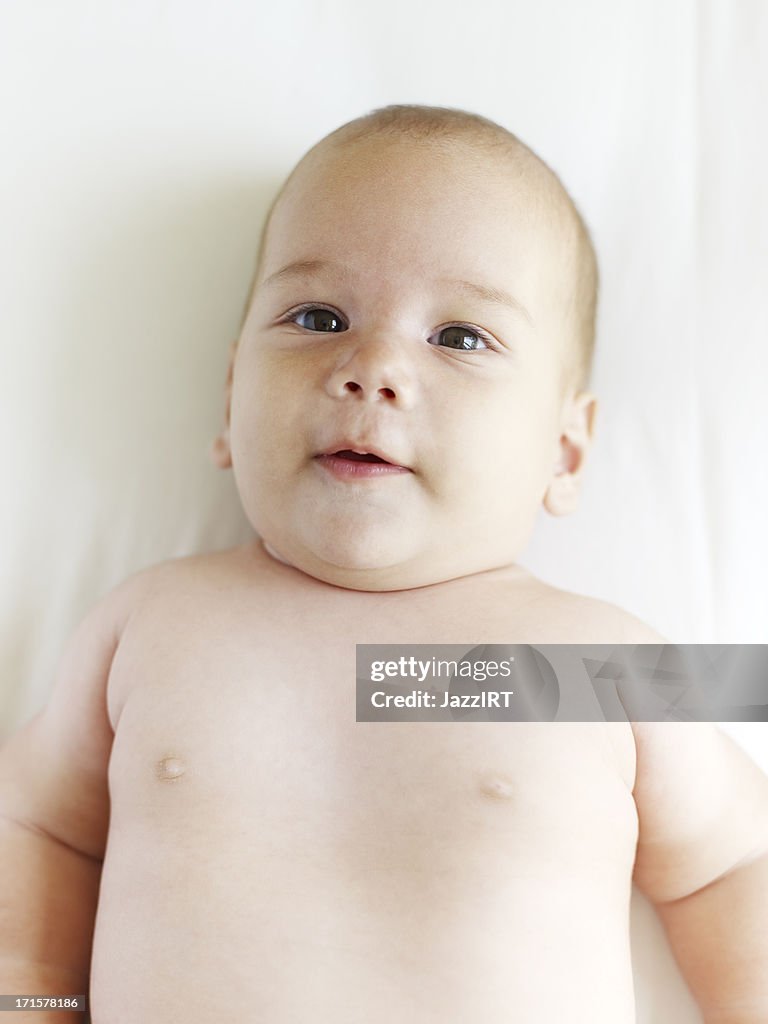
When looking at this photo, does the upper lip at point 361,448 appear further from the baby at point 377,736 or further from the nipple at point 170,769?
the nipple at point 170,769

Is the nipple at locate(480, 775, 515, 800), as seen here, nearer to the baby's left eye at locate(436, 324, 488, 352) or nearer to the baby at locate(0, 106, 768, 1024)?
the baby at locate(0, 106, 768, 1024)

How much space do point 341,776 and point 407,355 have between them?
1.20 feet

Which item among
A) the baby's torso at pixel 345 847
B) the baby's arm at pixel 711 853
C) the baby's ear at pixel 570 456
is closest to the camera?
the baby's torso at pixel 345 847

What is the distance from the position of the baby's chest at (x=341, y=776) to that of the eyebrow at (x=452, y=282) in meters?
0.34

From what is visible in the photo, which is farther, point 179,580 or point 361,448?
point 179,580

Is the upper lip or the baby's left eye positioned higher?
the baby's left eye

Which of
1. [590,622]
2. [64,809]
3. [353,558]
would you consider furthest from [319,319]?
[64,809]

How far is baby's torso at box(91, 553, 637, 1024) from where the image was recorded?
0.85 m

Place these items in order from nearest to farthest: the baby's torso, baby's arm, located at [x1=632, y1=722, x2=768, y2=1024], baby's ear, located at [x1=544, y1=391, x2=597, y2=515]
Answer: the baby's torso < baby's arm, located at [x1=632, y1=722, x2=768, y2=1024] < baby's ear, located at [x1=544, y1=391, x2=597, y2=515]

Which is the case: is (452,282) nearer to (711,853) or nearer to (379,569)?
(379,569)

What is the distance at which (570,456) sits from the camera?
1104 mm

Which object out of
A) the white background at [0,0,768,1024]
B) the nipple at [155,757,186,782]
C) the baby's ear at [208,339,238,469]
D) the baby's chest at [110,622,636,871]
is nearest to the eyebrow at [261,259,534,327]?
the baby's ear at [208,339,238,469]

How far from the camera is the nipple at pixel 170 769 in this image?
0.92 metres

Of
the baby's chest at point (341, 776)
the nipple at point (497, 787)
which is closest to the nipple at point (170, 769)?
the baby's chest at point (341, 776)
